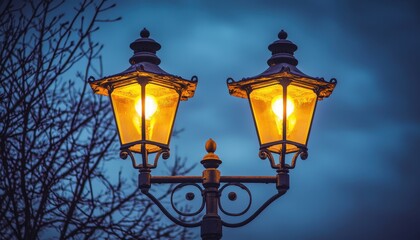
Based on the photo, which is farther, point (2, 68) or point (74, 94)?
point (74, 94)

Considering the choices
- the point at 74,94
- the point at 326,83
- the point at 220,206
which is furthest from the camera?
the point at 74,94

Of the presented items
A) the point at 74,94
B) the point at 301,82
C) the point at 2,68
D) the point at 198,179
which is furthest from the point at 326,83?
the point at 74,94

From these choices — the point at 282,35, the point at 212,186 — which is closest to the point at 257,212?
the point at 212,186

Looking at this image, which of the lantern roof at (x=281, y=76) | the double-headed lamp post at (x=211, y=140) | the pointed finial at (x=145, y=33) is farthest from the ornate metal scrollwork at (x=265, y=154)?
the pointed finial at (x=145, y=33)

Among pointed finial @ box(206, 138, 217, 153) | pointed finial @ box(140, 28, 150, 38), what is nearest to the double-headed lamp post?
pointed finial @ box(206, 138, 217, 153)

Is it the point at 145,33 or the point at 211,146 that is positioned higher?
the point at 145,33

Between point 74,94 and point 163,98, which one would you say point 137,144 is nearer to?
point 163,98

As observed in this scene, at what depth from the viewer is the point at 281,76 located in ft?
20.5

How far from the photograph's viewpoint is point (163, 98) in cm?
639

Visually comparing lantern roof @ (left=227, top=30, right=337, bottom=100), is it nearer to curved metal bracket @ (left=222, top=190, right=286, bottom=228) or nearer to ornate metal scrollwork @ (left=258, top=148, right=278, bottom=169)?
ornate metal scrollwork @ (left=258, top=148, right=278, bottom=169)

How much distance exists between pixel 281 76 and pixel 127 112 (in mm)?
1255

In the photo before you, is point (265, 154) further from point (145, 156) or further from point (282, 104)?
point (145, 156)

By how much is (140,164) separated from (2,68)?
146 centimetres

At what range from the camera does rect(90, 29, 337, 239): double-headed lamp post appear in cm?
616
